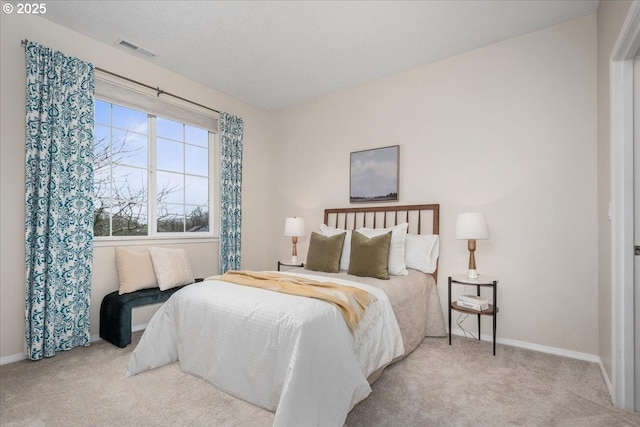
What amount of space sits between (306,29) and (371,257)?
2195 mm

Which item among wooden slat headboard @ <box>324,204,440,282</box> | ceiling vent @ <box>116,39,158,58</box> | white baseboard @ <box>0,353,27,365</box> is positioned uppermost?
ceiling vent @ <box>116,39,158,58</box>

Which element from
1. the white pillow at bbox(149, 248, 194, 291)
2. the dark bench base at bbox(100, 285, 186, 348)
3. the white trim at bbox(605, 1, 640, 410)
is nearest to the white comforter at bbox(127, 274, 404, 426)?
the dark bench base at bbox(100, 285, 186, 348)

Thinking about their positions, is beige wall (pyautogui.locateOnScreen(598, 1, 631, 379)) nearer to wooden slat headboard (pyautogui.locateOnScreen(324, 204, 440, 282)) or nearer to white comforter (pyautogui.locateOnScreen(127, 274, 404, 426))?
wooden slat headboard (pyautogui.locateOnScreen(324, 204, 440, 282))

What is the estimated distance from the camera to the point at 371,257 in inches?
121

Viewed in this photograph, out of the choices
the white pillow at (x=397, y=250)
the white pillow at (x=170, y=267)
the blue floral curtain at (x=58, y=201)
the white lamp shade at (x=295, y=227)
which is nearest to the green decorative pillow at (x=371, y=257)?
the white pillow at (x=397, y=250)

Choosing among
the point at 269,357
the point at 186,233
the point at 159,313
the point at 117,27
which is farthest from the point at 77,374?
the point at 117,27

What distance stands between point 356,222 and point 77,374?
3.03 meters

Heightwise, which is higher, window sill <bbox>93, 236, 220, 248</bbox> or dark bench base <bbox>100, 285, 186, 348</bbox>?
window sill <bbox>93, 236, 220, 248</bbox>

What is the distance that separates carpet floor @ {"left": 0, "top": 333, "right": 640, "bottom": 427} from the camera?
1866mm

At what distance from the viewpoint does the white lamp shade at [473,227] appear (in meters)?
2.91

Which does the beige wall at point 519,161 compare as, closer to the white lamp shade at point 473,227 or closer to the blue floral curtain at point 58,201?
the white lamp shade at point 473,227

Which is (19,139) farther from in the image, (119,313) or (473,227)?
(473,227)

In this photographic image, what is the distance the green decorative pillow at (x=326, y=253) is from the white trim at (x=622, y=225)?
217cm

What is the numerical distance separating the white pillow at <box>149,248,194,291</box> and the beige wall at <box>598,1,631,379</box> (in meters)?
3.73
